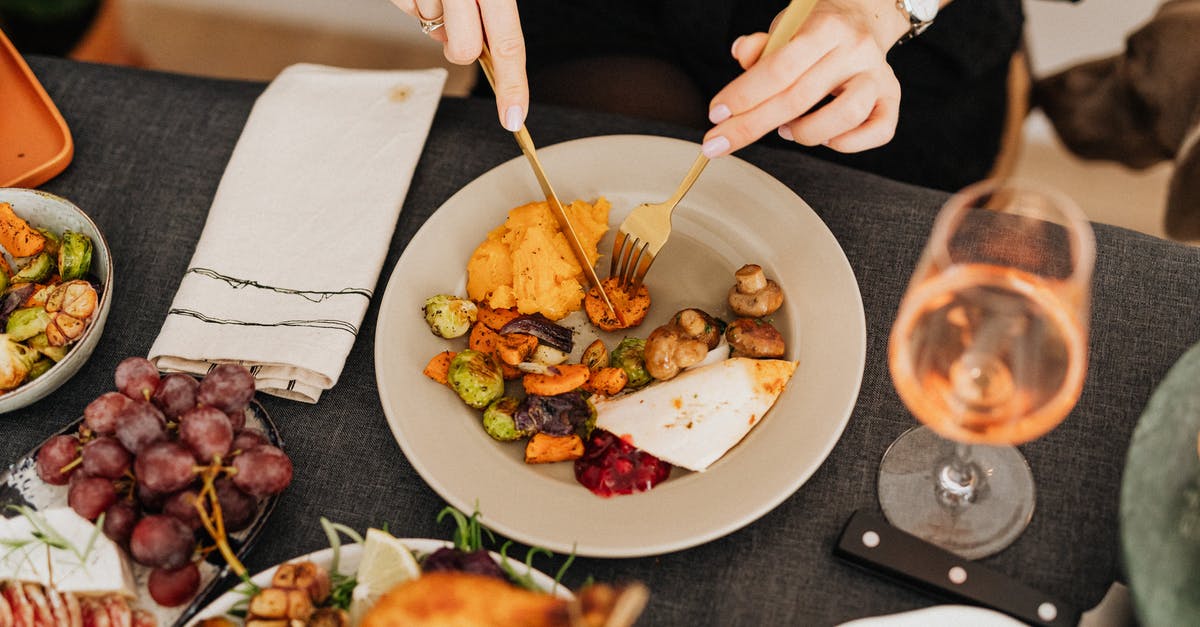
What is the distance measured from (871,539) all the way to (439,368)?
1.98ft

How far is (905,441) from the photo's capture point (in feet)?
3.60

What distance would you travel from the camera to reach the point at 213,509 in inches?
36.2

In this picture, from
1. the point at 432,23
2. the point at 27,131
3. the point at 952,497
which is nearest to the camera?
the point at 952,497

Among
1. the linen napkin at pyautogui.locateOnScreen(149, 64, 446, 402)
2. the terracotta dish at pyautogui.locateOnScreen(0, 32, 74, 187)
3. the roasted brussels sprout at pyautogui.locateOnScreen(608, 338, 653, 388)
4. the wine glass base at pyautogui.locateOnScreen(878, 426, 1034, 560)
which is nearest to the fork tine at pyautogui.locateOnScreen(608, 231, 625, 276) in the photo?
the roasted brussels sprout at pyautogui.locateOnScreen(608, 338, 653, 388)

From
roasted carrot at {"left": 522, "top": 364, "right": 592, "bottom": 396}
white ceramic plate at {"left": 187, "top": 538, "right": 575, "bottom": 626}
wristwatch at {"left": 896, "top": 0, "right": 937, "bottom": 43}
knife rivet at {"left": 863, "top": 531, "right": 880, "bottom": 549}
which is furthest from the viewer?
wristwatch at {"left": 896, "top": 0, "right": 937, "bottom": 43}

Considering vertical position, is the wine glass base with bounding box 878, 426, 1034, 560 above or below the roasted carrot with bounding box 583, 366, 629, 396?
below

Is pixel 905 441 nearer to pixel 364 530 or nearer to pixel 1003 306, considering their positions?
pixel 1003 306

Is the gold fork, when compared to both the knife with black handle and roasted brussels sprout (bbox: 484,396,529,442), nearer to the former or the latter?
roasted brussels sprout (bbox: 484,396,529,442)

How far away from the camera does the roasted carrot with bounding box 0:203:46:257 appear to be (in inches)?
46.9

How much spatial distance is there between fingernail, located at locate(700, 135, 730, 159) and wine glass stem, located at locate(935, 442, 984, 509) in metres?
0.49

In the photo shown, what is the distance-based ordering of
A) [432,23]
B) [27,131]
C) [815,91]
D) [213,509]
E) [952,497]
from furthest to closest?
[27,131], [432,23], [815,91], [952,497], [213,509]

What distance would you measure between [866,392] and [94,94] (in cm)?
143

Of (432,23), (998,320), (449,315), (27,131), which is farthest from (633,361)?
(27,131)

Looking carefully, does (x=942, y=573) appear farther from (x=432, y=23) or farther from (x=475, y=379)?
(x=432, y=23)
